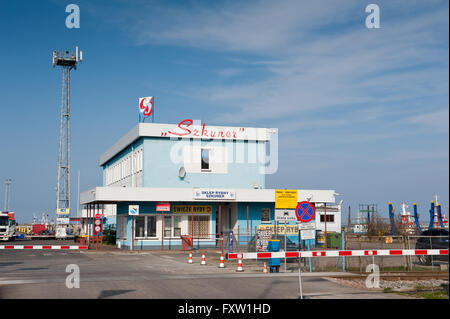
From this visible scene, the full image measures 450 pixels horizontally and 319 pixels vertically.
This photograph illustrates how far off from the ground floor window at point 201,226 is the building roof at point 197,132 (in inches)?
252

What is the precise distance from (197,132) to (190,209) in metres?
6.16

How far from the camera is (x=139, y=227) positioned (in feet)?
131

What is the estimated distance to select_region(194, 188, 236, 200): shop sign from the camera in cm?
3953

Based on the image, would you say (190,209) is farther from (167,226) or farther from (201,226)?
(167,226)

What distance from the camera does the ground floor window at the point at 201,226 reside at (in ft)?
134

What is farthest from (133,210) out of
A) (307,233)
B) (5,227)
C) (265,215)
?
(5,227)

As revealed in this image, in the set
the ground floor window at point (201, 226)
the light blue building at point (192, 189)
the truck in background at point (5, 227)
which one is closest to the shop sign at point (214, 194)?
the light blue building at point (192, 189)

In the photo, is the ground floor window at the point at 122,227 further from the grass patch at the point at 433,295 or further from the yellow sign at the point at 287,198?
the grass patch at the point at 433,295

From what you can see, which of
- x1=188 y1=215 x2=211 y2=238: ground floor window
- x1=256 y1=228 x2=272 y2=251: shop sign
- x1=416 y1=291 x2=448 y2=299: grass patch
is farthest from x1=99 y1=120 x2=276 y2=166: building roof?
x1=416 y1=291 x2=448 y2=299: grass patch

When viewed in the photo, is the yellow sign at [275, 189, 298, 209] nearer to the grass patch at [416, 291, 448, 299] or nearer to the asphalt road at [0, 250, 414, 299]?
the asphalt road at [0, 250, 414, 299]
